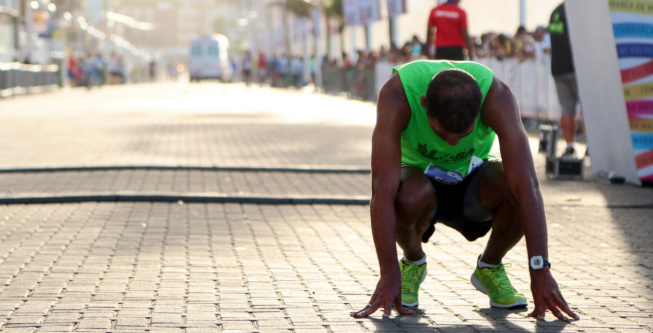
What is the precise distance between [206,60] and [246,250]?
64.5 meters

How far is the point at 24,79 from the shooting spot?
128ft

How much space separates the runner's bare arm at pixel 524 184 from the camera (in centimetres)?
445

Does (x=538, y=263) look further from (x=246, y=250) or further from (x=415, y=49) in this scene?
(x=415, y=49)

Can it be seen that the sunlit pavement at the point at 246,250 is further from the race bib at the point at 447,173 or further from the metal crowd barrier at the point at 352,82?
the metal crowd barrier at the point at 352,82

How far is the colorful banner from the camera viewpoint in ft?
32.3

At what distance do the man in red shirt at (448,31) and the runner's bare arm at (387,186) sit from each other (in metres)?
10.1

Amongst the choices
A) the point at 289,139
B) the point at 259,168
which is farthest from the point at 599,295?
the point at 289,139

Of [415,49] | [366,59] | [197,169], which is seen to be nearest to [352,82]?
[366,59]

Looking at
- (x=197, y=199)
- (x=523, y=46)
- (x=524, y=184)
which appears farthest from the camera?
(x=523, y=46)

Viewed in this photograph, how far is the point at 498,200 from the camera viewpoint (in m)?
4.82

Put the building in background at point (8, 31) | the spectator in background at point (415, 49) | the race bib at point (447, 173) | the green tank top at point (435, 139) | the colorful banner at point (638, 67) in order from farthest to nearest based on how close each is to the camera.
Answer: the building in background at point (8, 31)
the spectator in background at point (415, 49)
the colorful banner at point (638, 67)
the race bib at point (447, 173)
the green tank top at point (435, 139)

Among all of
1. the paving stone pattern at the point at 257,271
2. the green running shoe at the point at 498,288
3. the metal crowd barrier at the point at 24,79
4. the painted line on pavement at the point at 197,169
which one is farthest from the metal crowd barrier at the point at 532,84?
the metal crowd barrier at the point at 24,79

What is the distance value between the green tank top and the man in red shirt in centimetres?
975

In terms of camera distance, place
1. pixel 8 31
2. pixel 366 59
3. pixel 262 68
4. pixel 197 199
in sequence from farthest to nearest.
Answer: pixel 262 68, pixel 8 31, pixel 366 59, pixel 197 199
